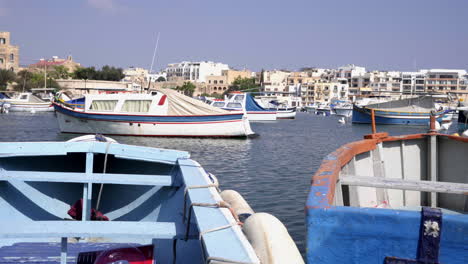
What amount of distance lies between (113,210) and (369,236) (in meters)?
3.75

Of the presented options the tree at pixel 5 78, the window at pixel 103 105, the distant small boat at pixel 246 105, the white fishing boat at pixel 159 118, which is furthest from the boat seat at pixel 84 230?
the tree at pixel 5 78

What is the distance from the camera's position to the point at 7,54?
9931 cm

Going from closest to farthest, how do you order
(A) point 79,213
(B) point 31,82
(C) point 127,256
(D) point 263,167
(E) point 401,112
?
(C) point 127,256
(A) point 79,213
(D) point 263,167
(E) point 401,112
(B) point 31,82

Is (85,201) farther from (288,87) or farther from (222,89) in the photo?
(222,89)

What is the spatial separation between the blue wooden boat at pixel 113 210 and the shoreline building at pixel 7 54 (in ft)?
341

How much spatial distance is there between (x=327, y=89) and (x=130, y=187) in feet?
403

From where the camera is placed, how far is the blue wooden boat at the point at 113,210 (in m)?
2.79

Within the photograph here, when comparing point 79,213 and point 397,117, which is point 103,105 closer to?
point 79,213

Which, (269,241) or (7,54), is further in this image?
(7,54)

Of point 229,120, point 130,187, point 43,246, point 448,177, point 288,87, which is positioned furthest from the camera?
point 288,87

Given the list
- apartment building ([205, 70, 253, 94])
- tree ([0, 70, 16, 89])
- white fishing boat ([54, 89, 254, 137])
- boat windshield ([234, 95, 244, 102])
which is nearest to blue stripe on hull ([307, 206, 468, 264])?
white fishing boat ([54, 89, 254, 137])

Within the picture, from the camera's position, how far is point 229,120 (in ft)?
78.4

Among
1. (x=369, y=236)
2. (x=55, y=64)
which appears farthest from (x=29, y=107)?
(x=55, y=64)

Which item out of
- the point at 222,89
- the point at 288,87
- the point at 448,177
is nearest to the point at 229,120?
the point at 448,177
